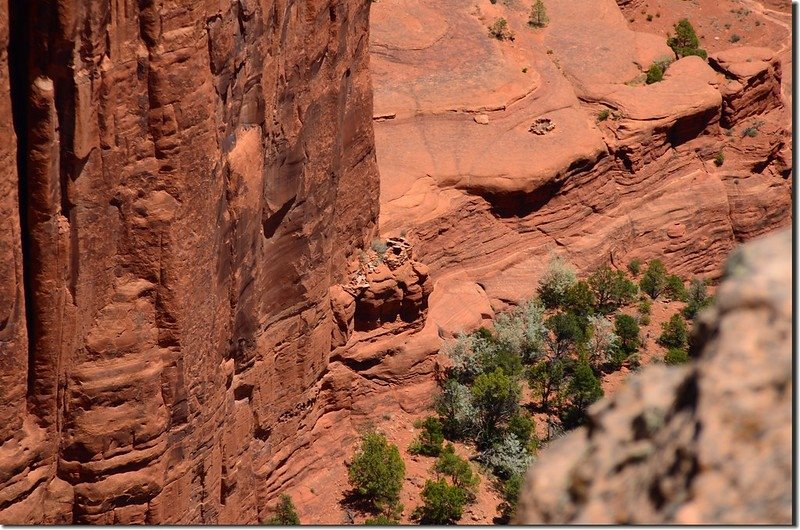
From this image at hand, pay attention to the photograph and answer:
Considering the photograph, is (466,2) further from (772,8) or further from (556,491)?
(556,491)

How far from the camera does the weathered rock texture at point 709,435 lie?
4996 mm

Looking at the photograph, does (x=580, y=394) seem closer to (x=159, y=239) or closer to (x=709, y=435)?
(x=159, y=239)

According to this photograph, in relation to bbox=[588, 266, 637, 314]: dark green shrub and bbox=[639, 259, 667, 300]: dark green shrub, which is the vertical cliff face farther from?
bbox=[639, 259, 667, 300]: dark green shrub

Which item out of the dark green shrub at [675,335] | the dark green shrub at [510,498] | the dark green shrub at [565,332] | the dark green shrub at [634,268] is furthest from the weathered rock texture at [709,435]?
the dark green shrub at [634,268]

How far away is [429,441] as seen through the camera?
29.9m

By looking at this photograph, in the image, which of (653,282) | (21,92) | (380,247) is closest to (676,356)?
(653,282)

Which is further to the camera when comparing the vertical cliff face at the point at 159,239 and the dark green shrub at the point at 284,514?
the dark green shrub at the point at 284,514

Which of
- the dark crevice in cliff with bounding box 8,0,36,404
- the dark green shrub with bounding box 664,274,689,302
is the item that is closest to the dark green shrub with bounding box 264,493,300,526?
the dark crevice in cliff with bounding box 8,0,36,404

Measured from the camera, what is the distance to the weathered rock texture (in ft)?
16.4

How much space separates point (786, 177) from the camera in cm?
4203

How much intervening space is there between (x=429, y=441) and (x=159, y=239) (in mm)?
12519

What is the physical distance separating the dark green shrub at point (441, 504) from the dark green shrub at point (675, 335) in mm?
10031

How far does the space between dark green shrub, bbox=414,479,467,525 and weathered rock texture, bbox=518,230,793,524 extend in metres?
21.8

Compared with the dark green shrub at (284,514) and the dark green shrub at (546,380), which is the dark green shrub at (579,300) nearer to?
the dark green shrub at (546,380)
